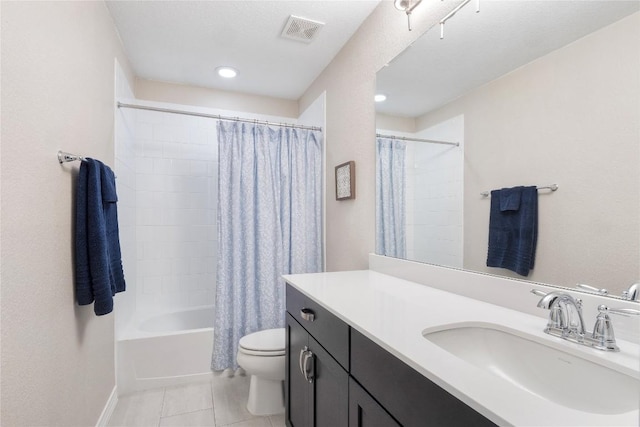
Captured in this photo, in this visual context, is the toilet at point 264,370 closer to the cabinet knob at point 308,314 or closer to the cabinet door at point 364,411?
the cabinet knob at point 308,314

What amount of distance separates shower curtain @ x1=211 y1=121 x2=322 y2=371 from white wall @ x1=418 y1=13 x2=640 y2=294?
59.3 inches

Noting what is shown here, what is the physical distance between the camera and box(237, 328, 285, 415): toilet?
1822 mm

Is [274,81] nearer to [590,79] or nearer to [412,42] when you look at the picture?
[412,42]

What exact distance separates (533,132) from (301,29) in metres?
1.56

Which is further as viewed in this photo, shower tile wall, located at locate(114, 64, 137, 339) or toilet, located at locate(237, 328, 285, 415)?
shower tile wall, located at locate(114, 64, 137, 339)

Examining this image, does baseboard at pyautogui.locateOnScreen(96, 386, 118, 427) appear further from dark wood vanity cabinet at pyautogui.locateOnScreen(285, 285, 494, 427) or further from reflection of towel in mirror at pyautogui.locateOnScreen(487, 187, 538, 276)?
reflection of towel in mirror at pyautogui.locateOnScreen(487, 187, 538, 276)

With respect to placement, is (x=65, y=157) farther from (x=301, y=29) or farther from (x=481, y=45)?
(x=481, y=45)

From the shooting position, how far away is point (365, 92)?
1.94 meters

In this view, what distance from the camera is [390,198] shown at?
1795mm

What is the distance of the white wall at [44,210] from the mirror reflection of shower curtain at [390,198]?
1.49m

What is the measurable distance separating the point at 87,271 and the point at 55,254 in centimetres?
18

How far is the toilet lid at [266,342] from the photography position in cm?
184

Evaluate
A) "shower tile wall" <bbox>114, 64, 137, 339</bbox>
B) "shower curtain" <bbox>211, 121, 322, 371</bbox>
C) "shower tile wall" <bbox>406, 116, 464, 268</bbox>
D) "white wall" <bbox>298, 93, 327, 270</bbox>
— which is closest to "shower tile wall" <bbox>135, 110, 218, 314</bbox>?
"shower tile wall" <bbox>114, 64, 137, 339</bbox>

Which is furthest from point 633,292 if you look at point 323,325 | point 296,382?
point 296,382
